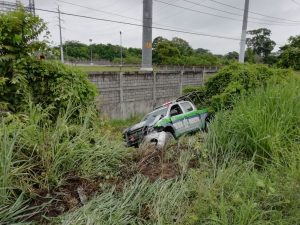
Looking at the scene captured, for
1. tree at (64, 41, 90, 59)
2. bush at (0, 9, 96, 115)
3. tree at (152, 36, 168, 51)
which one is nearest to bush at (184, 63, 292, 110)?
bush at (0, 9, 96, 115)

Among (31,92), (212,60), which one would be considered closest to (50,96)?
(31,92)

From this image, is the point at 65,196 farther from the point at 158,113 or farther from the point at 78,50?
the point at 78,50

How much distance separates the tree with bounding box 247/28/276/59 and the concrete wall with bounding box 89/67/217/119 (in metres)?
43.4

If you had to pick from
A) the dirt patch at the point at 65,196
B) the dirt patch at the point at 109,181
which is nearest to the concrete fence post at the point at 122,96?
the dirt patch at the point at 109,181

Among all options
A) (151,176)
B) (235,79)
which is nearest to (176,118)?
(235,79)

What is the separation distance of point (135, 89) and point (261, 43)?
48.1 meters

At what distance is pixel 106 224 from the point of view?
6.03 ft

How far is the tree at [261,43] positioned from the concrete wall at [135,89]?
43.4 m

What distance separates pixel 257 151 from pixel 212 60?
160 feet

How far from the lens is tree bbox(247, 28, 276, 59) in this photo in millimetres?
53188

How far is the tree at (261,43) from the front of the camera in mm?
53188

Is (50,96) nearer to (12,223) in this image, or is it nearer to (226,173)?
(12,223)

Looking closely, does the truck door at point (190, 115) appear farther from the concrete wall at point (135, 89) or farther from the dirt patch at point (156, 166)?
the dirt patch at point (156, 166)

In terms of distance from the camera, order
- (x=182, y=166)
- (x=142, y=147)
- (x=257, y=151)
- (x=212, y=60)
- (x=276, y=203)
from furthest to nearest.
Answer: (x=212, y=60)
(x=142, y=147)
(x=257, y=151)
(x=182, y=166)
(x=276, y=203)
